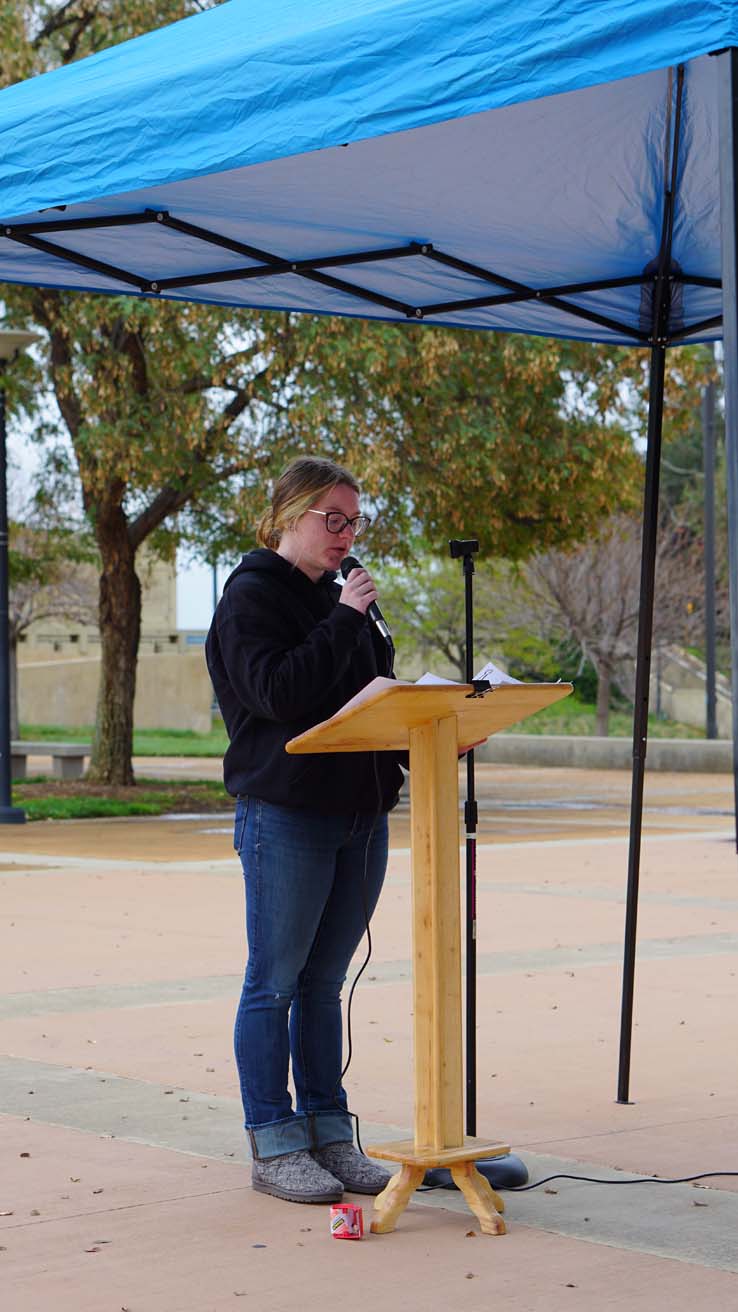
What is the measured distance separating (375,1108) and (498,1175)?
3.84 feet

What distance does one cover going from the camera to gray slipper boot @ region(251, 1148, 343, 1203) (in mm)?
4996

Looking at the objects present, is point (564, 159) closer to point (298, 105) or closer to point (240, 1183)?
point (298, 105)

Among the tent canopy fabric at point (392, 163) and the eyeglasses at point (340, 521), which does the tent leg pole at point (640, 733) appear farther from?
the eyeglasses at point (340, 521)

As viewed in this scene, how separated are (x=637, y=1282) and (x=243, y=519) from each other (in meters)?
17.2

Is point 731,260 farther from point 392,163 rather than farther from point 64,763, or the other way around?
point 64,763

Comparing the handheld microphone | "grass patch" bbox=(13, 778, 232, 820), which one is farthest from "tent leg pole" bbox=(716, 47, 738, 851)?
"grass patch" bbox=(13, 778, 232, 820)

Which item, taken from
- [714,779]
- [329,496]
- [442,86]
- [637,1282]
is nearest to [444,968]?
[637,1282]

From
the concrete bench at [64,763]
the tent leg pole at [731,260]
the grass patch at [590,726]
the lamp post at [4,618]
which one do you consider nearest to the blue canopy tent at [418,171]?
the tent leg pole at [731,260]

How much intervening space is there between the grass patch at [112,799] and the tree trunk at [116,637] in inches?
22.9

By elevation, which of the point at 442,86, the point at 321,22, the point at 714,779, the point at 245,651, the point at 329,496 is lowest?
the point at 714,779

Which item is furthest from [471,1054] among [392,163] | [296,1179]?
[392,163]

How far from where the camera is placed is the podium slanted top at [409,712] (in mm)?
4348

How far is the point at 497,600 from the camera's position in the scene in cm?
3909

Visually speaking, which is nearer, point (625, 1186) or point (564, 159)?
point (625, 1186)
